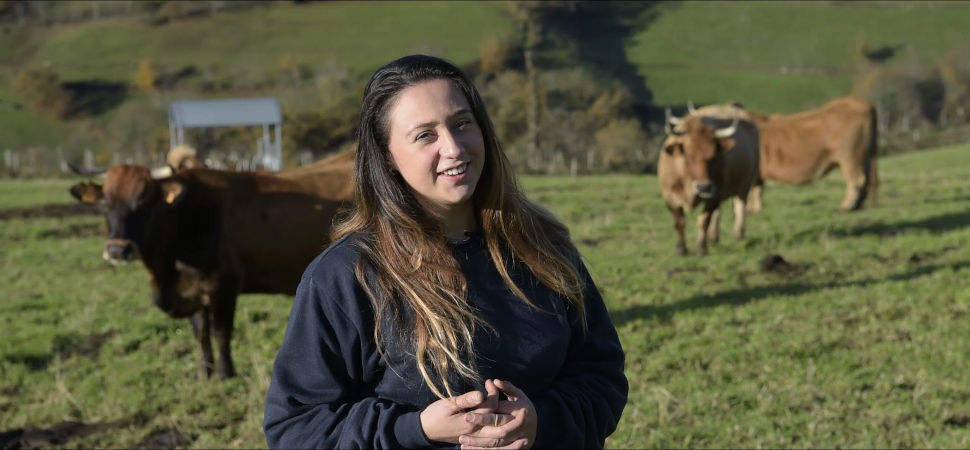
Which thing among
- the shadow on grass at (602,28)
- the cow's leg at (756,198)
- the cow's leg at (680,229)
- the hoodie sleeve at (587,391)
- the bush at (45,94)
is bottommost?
the bush at (45,94)

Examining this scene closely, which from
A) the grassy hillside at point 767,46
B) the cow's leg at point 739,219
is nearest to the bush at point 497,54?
the grassy hillside at point 767,46

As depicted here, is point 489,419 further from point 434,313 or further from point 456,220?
point 456,220

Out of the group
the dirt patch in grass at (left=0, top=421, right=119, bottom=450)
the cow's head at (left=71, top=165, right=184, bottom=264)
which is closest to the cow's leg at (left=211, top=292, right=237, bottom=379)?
the cow's head at (left=71, top=165, right=184, bottom=264)

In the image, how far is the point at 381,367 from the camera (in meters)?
2.36

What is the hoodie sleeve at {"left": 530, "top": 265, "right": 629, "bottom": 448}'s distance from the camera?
7.71ft

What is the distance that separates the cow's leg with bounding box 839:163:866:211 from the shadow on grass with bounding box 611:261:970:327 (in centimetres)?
511

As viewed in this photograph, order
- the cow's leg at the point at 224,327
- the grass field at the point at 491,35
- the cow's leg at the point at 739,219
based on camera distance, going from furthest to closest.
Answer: the grass field at the point at 491,35
the cow's leg at the point at 739,219
the cow's leg at the point at 224,327

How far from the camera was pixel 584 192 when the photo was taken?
19.2 m

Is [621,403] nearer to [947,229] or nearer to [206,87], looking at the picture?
[947,229]

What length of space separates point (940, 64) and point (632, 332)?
130 ft

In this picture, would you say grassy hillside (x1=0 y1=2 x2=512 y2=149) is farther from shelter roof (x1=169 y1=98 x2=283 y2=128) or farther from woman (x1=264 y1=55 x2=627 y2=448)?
woman (x1=264 y1=55 x2=627 y2=448)

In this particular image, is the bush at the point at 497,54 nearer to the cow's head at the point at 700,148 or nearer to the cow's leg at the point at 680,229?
the cow's head at the point at 700,148

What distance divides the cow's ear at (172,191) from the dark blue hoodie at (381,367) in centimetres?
505

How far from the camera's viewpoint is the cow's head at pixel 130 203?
708 centimetres
